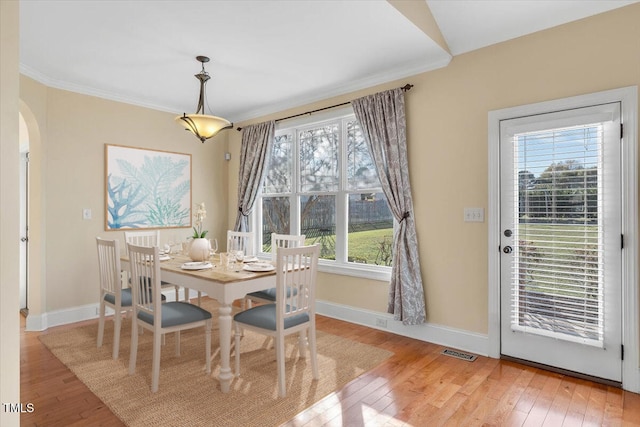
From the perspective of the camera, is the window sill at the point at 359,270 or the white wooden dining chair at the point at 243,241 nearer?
the window sill at the point at 359,270

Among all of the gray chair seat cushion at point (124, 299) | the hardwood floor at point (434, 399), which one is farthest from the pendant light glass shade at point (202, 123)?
the hardwood floor at point (434, 399)

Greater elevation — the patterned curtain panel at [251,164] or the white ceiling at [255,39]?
the white ceiling at [255,39]

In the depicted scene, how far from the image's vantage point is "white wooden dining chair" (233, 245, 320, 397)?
2377 mm

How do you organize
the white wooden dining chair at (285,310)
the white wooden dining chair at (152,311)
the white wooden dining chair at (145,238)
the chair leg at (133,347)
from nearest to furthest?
the white wooden dining chair at (285,310)
the white wooden dining chair at (152,311)
the chair leg at (133,347)
the white wooden dining chair at (145,238)

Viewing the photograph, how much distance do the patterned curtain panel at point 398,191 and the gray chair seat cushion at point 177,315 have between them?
1764mm

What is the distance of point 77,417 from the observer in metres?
2.14

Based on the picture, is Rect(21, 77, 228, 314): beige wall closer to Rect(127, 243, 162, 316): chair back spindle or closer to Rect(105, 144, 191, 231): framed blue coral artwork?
Rect(105, 144, 191, 231): framed blue coral artwork

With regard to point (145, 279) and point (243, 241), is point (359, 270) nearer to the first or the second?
point (243, 241)

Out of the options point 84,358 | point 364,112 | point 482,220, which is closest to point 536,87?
point 482,220

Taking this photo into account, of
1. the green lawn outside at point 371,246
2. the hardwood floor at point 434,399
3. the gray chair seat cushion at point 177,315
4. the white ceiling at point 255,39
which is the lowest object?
the hardwood floor at point 434,399

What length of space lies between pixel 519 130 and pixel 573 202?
2.25 feet

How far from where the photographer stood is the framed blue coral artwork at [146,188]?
431 cm

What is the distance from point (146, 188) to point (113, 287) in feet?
6.06

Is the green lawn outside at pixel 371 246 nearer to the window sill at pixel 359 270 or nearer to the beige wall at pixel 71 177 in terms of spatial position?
the window sill at pixel 359 270
